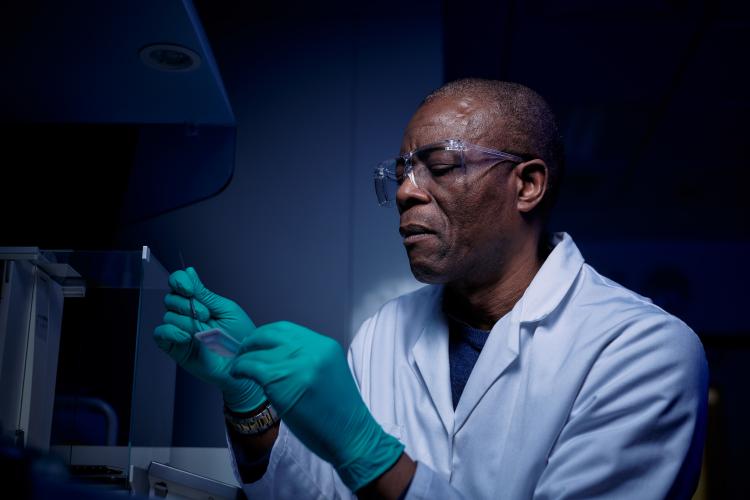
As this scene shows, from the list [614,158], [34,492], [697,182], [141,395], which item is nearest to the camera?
[34,492]

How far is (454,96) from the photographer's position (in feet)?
4.86

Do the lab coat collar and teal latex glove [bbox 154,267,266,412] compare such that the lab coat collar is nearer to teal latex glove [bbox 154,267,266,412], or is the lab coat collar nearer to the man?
the man

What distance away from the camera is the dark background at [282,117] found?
A: 1.82 m

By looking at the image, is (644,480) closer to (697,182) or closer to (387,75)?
(387,75)

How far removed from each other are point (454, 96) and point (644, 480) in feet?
2.85

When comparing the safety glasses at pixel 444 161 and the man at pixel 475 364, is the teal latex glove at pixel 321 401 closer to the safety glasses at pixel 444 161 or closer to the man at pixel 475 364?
the man at pixel 475 364

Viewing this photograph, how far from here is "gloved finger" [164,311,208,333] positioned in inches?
49.4

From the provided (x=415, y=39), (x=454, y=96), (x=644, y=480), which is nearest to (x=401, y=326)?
(x=454, y=96)

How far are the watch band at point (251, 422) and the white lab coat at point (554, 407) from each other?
0.04 meters

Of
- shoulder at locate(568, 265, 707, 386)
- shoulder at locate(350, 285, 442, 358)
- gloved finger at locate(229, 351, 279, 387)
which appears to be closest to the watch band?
gloved finger at locate(229, 351, 279, 387)

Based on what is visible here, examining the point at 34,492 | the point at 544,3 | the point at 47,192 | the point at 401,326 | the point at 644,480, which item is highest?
the point at 544,3

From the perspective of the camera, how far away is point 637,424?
1.09 m

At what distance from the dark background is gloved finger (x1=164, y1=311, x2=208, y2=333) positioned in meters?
0.64

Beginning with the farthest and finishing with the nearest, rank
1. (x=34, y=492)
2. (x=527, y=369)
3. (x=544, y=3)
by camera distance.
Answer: (x=544, y=3) → (x=527, y=369) → (x=34, y=492)
